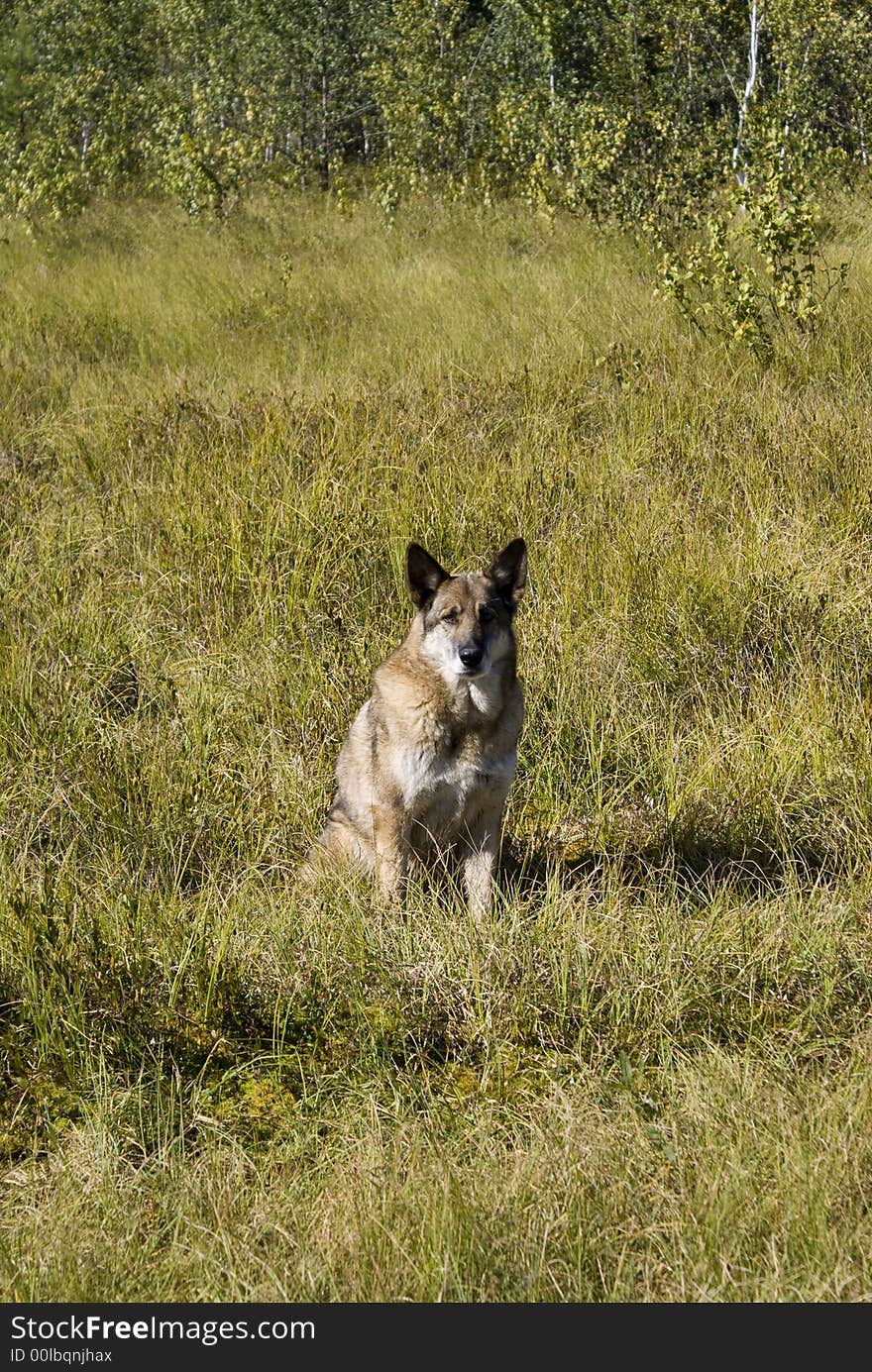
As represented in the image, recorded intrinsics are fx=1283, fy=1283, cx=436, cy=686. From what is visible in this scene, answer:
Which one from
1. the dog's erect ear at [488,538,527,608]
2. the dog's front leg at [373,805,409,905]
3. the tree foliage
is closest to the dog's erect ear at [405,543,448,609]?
the dog's erect ear at [488,538,527,608]

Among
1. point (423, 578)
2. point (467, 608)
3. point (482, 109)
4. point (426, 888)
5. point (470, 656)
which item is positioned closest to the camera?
point (470, 656)

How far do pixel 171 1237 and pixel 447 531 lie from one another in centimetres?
399

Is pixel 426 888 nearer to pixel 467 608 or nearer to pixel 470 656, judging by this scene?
pixel 470 656

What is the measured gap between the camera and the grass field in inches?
108

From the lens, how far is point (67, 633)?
5.52 metres

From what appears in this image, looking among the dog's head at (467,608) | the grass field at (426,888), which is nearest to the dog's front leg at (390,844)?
the grass field at (426,888)

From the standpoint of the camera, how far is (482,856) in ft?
14.4

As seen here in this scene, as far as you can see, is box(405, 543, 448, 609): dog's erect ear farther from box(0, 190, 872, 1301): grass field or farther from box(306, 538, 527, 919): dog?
box(0, 190, 872, 1301): grass field

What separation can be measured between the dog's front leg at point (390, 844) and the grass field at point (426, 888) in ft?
0.52

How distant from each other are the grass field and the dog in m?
0.25

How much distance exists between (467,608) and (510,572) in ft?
1.00

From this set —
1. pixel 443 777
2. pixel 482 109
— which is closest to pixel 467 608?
pixel 443 777

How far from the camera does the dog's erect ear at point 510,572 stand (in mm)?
4551

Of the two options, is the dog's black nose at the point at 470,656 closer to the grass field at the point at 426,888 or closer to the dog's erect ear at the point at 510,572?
the dog's erect ear at the point at 510,572
